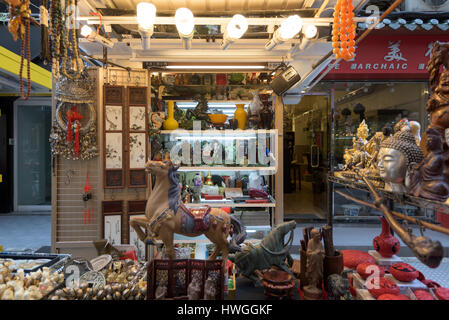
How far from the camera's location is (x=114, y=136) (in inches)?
142

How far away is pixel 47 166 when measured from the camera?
26.9 feet

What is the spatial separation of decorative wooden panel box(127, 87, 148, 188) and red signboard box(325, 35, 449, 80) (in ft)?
13.5

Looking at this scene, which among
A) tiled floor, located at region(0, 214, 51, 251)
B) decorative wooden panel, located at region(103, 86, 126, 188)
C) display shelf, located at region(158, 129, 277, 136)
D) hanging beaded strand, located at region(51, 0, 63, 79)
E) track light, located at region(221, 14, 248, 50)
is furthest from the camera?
tiled floor, located at region(0, 214, 51, 251)

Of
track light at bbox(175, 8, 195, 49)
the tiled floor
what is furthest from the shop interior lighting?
the tiled floor

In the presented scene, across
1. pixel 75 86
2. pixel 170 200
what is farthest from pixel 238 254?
pixel 75 86

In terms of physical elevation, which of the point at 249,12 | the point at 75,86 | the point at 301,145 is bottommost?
the point at 301,145

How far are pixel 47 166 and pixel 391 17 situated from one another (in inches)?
360

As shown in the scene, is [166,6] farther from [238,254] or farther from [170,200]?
[238,254]

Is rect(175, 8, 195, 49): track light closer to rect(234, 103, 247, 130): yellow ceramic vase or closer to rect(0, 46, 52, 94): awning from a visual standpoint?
rect(234, 103, 247, 130): yellow ceramic vase

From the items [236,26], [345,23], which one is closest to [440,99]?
[345,23]

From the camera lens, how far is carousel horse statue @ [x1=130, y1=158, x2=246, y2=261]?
→ 195cm

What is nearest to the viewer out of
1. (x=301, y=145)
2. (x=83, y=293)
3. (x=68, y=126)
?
(x=83, y=293)

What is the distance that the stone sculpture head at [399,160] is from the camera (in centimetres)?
137

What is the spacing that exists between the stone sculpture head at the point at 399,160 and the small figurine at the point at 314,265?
0.51 m
